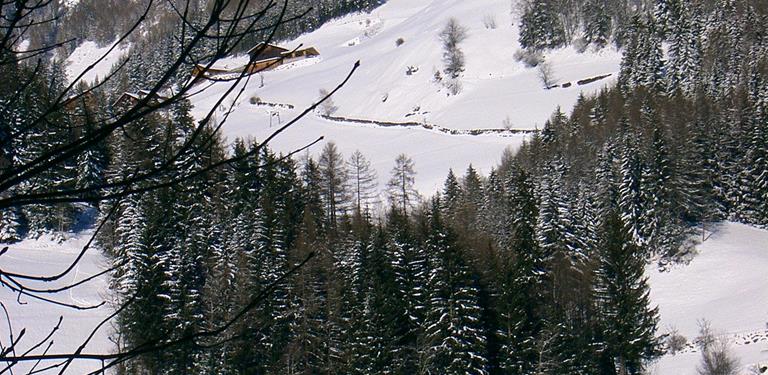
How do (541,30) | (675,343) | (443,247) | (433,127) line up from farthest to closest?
(541,30)
(433,127)
(675,343)
(443,247)

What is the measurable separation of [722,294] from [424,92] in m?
40.3

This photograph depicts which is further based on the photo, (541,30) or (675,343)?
(541,30)

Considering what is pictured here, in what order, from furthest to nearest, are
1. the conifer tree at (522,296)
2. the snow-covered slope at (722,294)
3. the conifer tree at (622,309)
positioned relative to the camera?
the snow-covered slope at (722,294) < the conifer tree at (622,309) < the conifer tree at (522,296)

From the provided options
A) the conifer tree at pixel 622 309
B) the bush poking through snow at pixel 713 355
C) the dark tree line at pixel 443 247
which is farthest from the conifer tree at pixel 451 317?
the bush poking through snow at pixel 713 355

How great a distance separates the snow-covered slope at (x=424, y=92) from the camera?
58.4m

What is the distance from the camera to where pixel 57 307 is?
3362cm

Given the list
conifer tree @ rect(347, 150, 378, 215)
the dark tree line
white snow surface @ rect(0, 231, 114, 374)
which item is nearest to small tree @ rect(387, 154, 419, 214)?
the dark tree line

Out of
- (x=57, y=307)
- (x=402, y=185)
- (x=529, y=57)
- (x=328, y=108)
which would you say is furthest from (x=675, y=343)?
(x=529, y=57)

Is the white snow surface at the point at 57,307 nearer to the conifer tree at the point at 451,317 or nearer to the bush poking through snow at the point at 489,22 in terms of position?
the conifer tree at the point at 451,317

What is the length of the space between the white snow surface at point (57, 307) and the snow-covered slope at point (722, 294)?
69.5 ft

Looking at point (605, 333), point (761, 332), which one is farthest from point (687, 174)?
point (605, 333)

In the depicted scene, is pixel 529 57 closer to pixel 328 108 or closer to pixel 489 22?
pixel 489 22

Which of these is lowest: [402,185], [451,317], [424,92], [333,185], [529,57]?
[402,185]

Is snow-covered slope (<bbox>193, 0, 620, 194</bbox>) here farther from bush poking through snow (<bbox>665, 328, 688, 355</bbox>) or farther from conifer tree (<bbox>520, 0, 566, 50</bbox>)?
bush poking through snow (<bbox>665, 328, 688, 355</bbox>)
